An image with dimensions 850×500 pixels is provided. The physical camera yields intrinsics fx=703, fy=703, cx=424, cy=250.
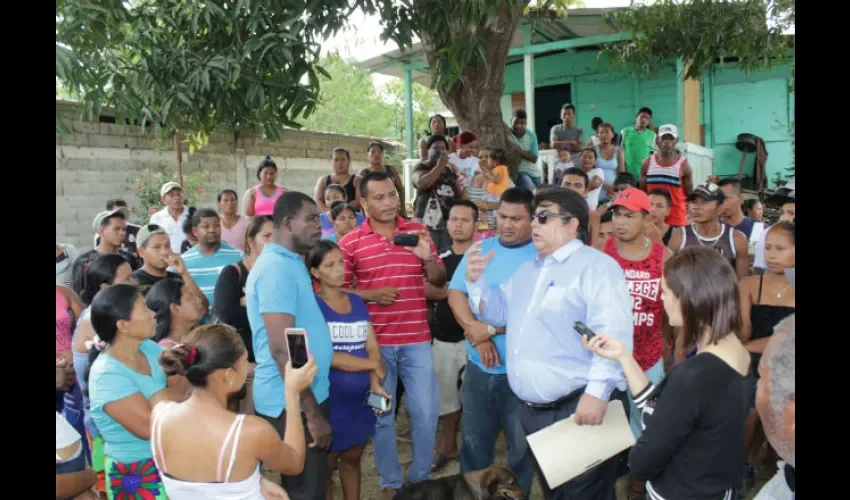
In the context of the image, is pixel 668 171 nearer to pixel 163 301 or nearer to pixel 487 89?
pixel 487 89

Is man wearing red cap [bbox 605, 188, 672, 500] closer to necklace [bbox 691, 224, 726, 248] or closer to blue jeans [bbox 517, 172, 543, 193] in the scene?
necklace [bbox 691, 224, 726, 248]

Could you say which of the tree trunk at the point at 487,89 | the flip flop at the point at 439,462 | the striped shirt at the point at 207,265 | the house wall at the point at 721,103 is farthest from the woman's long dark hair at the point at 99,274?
the house wall at the point at 721,103

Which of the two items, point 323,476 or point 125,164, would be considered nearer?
point 323,476

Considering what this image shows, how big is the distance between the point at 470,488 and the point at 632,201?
195 cm

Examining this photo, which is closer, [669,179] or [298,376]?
[298,376]

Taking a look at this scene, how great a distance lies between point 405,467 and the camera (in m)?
5.31

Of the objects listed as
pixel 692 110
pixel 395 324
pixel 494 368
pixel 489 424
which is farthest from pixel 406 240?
pixel 692 110

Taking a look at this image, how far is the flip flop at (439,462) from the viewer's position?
521 centimetres

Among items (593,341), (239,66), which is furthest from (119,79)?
(593,341)
